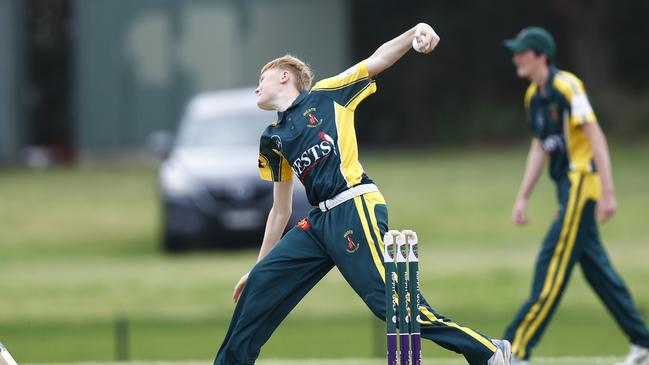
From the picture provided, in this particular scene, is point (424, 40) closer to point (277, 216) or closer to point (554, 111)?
point (277, 216)

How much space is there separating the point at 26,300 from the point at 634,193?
10.8 metres

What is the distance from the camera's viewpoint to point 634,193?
22.8m

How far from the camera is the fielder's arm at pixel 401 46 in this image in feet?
21.6

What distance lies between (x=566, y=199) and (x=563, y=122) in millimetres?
482

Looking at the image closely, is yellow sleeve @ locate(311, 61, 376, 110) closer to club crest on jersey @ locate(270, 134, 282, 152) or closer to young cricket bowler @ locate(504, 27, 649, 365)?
club crest on jersey @ locate(270, 134, 282, 152)

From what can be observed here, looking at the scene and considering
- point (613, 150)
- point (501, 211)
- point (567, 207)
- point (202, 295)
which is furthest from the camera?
point (613, 150)

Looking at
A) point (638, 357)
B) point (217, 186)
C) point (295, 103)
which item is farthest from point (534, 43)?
point (217, 186)

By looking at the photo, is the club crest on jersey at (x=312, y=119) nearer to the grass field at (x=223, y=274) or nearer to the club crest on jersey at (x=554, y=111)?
the club crest on jersey at (x=554, y=111)

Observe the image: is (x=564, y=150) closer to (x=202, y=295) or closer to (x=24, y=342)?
(x=24, y=342)

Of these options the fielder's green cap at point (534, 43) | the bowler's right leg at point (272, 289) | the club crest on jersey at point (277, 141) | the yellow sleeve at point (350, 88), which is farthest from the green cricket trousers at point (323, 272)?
the fielder's green cap at point (534, 43)

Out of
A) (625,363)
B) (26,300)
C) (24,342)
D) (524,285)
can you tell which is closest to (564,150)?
(625,363)

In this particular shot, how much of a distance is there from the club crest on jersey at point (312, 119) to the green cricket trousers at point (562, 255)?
2590mm

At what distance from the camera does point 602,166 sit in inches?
348

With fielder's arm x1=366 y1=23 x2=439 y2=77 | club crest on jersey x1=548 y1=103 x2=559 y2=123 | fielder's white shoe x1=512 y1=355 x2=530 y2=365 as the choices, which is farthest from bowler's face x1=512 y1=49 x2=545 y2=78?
fielder's arm x1=366 y1=23 x2=439 y2=77
